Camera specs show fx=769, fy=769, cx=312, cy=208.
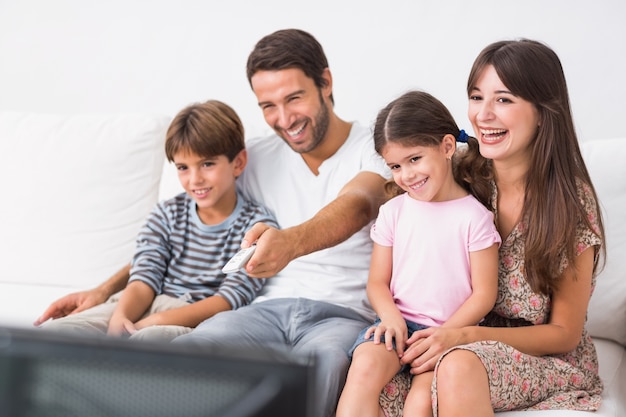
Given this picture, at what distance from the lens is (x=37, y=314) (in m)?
2.06

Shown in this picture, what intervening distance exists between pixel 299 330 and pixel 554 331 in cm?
54

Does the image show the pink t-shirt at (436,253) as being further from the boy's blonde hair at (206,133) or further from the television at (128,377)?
the television at (128,377)

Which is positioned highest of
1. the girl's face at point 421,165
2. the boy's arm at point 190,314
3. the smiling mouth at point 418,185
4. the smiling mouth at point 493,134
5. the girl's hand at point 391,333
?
the smiling mouth at point 493,134

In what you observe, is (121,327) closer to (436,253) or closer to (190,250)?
(190,250)

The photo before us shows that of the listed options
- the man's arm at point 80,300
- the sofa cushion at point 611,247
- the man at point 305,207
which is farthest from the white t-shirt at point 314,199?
the sofa cushion at point 611,247

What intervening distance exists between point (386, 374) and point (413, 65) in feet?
4.04

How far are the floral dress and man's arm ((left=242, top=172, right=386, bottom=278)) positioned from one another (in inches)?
11.8

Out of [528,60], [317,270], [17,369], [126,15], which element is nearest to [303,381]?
[17,369]

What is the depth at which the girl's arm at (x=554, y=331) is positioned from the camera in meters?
1.47

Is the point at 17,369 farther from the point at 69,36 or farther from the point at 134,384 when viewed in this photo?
the point at 69,36

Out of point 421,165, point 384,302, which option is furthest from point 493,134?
point 384,302

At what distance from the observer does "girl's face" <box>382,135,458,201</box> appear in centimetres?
155

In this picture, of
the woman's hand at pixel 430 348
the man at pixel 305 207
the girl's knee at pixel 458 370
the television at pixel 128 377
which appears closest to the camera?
the television at pixel 128 377

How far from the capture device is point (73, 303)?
6.70 ft
